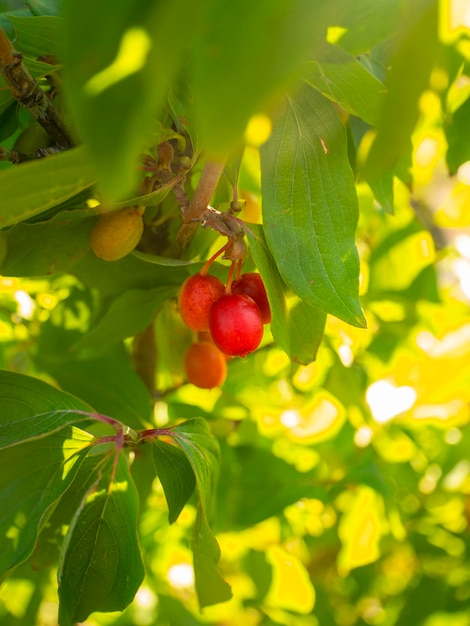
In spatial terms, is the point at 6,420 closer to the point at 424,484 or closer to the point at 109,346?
the point at 109,346

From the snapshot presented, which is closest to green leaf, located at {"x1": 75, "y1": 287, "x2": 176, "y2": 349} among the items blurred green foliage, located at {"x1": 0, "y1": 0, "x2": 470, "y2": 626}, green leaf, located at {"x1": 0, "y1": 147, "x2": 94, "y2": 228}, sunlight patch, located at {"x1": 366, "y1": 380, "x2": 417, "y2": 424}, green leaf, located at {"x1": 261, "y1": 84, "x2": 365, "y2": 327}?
blurred green foliage, located at {"x1": 0, "y1": 0, "x2": 470, "y2": 626}

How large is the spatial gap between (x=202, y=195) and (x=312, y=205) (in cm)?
15

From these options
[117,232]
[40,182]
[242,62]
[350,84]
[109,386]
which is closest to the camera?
[242,62]

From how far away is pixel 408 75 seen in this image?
380 millimetres

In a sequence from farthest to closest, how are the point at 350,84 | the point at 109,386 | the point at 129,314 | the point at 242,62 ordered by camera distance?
the point at 109,386, the point at 129,314, the point at 350,84, the point at 242,62

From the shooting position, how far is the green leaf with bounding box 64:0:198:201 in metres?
0.37

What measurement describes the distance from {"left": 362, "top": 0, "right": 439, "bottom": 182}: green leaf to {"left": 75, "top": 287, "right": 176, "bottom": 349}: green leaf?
32.1 inches

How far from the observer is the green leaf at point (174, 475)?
3.14 ft

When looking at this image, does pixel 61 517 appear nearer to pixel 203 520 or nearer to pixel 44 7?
pixel 203 520

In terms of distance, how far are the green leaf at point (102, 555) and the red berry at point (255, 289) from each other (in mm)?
324

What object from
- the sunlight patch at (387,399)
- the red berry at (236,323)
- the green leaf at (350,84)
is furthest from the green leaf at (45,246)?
the sunlight patch at (387,399)

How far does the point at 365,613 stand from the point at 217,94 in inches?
72.9

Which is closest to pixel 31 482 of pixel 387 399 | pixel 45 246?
pixel 45 246

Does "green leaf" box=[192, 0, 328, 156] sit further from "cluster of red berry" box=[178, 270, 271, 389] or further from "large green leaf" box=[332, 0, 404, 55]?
"cluster of red berry" box=[178, 270, 271, 389]
